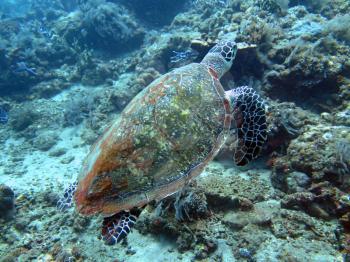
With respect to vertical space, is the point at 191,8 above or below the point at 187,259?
above

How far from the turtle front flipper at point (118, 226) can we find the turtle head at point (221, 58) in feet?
8.77

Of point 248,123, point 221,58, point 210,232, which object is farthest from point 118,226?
point 221,58

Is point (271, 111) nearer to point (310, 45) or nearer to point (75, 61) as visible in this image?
point (310, 45)

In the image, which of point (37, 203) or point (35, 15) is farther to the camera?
point (35, 15)

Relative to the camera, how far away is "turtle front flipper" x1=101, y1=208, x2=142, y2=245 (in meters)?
2.87

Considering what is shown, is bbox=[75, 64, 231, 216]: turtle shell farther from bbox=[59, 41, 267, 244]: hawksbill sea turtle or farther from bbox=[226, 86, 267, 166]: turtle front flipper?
bbox=[226, 86, 267, 166]: turtle front flipper

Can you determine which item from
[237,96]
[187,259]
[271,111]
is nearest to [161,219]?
[187,259]

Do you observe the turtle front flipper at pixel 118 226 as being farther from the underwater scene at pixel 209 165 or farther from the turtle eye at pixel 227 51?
the turtle eye at pixel 227 51

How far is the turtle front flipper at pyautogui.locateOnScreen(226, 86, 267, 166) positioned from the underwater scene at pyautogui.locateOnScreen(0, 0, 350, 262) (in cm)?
1

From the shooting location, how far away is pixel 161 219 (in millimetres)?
3828

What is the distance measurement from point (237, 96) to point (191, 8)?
10.5 m

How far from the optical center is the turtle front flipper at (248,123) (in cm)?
379

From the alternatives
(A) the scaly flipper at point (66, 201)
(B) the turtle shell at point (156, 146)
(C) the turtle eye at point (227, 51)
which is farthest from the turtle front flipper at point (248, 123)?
(A) the scaly flipper at point (66, 201)

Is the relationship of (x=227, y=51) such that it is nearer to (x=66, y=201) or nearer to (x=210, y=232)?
(x=210, y=232)
